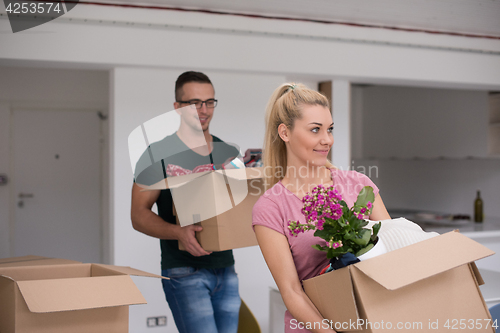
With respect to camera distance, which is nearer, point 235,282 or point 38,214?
point 235,282

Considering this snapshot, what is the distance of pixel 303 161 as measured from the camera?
1376 millimetres

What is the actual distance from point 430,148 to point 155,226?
13.2ft

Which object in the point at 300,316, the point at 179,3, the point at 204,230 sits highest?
the point at 179,3

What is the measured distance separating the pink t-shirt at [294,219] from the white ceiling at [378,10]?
1.84m

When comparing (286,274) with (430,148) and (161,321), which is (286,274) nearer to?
(161,321)

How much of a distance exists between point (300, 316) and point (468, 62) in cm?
323

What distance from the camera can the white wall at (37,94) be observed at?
4426 millimetres

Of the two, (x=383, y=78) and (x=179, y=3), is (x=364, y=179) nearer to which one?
(x=179, y=3)

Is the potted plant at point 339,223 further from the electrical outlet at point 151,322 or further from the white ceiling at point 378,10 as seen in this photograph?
the electrical outlet at point 151,322

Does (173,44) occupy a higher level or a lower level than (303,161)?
higher

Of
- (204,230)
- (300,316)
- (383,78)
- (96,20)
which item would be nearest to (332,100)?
(383,78)

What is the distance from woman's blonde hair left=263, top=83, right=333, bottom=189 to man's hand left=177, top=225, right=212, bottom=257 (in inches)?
15.8

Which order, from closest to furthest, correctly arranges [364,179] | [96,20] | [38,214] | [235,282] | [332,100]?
[364,179] → [235,282] → [96,20] → [332,100] → [38,214]

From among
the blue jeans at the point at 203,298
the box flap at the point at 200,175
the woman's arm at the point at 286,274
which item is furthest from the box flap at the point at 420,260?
the blue jeans at the point at 203,298
